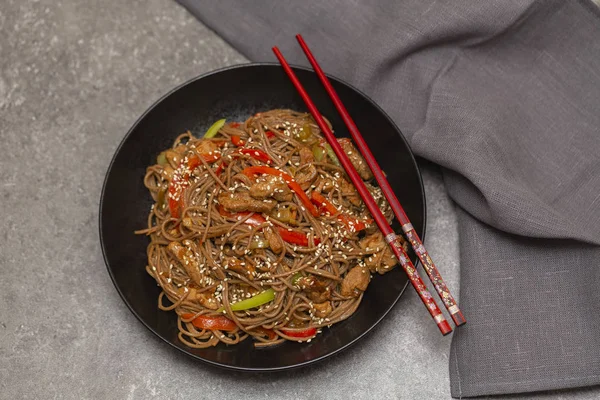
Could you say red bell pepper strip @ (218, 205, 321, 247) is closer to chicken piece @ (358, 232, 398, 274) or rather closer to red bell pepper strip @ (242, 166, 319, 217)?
red bell pepper strip @ (242, 166, 319, 217)

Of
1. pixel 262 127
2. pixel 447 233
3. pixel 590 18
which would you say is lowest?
pixel 447 233

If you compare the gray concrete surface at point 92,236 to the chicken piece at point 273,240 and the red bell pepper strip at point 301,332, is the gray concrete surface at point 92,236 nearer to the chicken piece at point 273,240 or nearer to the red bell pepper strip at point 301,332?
the red bell pepper strip at point 301,332

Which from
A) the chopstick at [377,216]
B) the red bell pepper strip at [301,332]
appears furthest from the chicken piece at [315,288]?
the chopstick at [377,216]

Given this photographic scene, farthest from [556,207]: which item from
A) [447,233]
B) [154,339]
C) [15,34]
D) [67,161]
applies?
[15,34]

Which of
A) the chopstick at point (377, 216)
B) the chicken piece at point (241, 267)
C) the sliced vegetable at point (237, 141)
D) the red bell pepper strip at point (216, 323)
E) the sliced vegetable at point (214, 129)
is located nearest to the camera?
the chopstick at point (377, 216)

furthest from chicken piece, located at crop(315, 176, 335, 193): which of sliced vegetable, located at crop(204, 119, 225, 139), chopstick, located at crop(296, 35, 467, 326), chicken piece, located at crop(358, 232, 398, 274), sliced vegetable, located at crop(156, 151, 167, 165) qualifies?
sliced vegetable, located at crop(156, 151, 167, 165)

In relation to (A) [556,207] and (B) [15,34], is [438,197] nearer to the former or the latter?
(A) [556,207]
